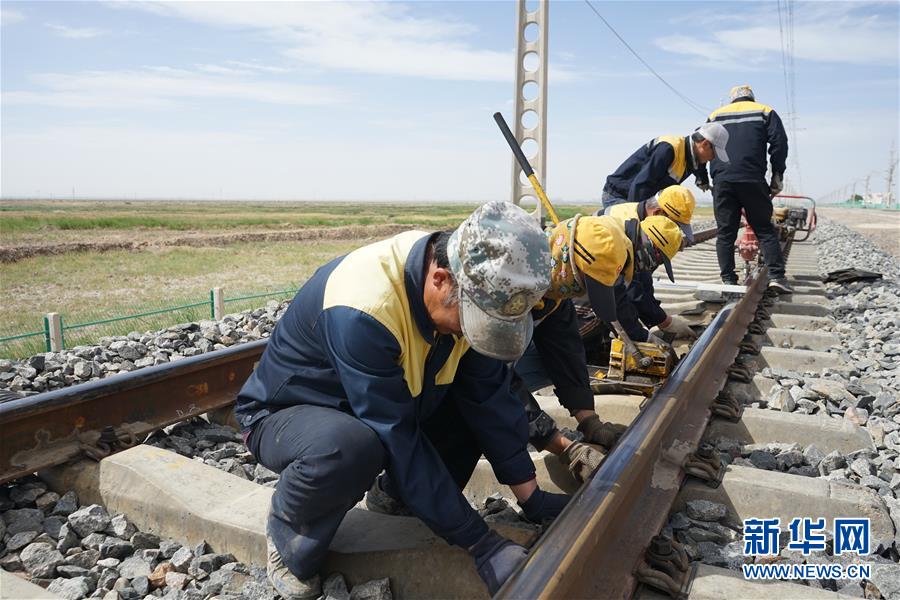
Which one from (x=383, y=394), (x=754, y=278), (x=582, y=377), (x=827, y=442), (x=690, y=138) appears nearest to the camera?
(x=383, y=394)

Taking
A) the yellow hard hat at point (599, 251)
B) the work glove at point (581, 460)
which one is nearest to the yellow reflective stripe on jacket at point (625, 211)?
the yellow hard hat at point (599, 251)

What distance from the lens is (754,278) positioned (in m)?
7.27

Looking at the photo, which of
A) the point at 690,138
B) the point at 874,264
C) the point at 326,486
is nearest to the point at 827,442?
the point at 326,486

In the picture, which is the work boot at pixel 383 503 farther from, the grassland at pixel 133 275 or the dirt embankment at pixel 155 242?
the dirt embankment at pixel 155 242

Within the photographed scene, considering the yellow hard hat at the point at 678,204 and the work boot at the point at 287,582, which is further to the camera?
the yellow hard hat at the point at 678,204

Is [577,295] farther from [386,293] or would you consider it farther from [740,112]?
[740,112]

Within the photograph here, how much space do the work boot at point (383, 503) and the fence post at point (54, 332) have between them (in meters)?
4.12

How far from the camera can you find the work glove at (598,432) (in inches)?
128

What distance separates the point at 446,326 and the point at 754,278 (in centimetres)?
596

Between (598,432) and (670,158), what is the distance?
3.44 metres

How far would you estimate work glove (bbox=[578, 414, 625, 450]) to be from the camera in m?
3.25

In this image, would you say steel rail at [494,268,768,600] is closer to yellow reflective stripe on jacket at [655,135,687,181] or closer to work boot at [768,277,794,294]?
yellow reflective stripe on jacket at [655,135,687,181]

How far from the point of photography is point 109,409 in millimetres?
3359

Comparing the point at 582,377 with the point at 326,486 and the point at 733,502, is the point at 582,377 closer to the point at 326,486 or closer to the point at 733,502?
the point at 733,502
